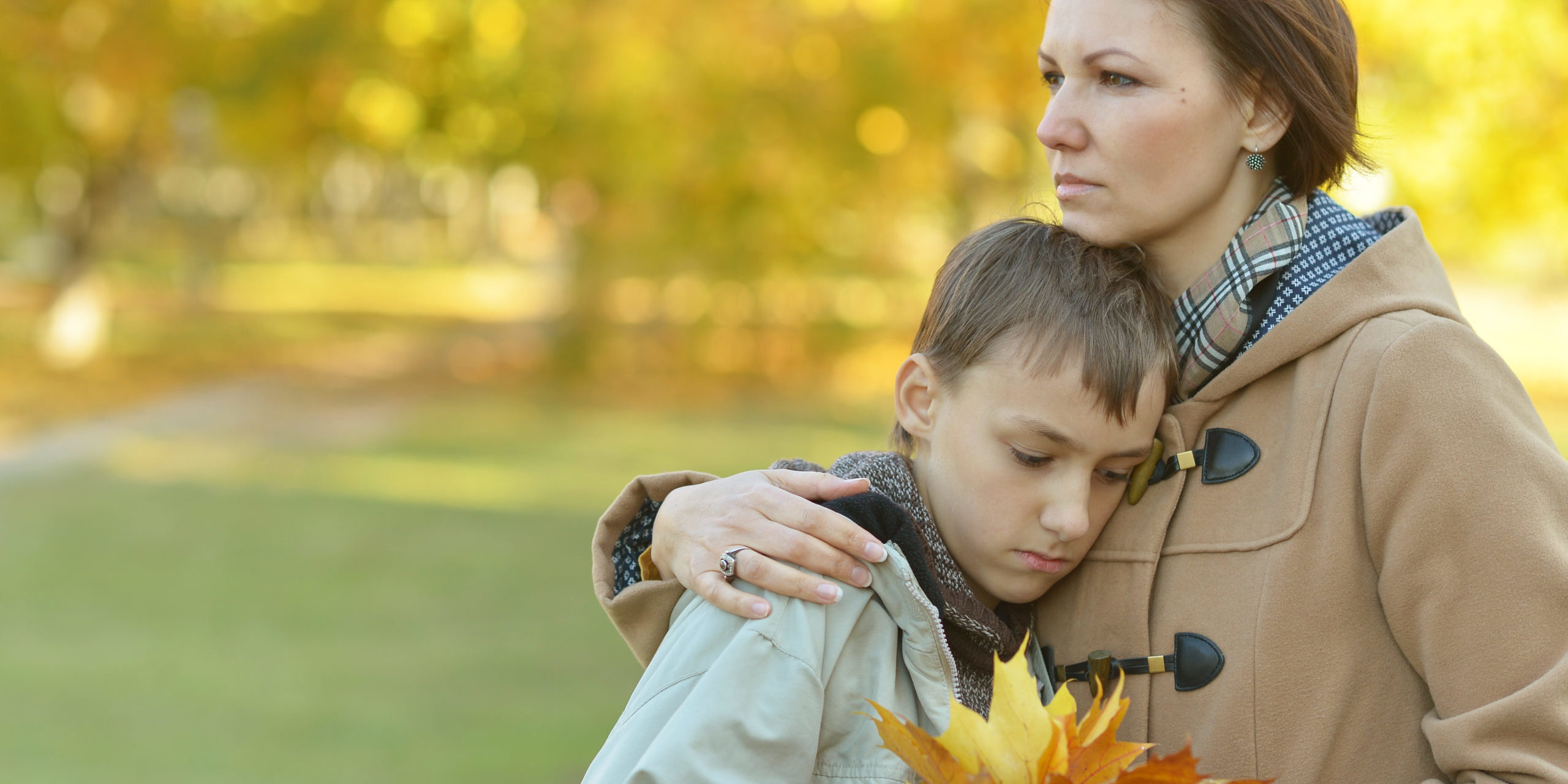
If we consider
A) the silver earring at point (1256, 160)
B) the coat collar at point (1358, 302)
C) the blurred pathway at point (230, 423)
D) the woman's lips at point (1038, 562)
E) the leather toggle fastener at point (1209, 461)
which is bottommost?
the blurred pathway at point (230, 423)

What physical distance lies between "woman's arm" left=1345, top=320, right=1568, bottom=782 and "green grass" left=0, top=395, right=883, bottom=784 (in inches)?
204

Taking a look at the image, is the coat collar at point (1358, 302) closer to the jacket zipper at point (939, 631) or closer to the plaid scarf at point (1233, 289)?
the plaid scarf at point (1233, 289)

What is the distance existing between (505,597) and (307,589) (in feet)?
4.50

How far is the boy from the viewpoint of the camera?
1.83m

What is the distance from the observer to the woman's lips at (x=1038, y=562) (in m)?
2.04

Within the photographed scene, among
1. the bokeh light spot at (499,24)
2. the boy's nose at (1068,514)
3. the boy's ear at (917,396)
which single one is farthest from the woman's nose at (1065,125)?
the bokeh light spot at (499,24)

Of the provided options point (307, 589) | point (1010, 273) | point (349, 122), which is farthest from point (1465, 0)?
point (349, 122)

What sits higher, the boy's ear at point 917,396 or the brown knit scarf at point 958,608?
the boy's ear at point 917,396

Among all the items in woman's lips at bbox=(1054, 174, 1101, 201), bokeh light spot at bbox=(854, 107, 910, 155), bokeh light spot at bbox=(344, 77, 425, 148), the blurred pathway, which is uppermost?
bokeh light spot at bbox=(344, 77, 425, 148)

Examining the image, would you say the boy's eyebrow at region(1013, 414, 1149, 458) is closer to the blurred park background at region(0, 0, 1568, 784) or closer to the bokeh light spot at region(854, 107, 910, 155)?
the blurred park background at region(0, 0, 1568, 784)

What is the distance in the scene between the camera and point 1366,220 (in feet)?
7.29

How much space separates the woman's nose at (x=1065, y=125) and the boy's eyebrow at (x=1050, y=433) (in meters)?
0.41

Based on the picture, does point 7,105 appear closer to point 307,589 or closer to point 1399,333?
point 307,589

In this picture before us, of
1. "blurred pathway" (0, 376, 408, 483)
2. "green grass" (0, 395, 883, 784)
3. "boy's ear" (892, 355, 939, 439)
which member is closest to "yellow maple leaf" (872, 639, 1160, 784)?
"boy's ear" (892, 355, 939, 439)
